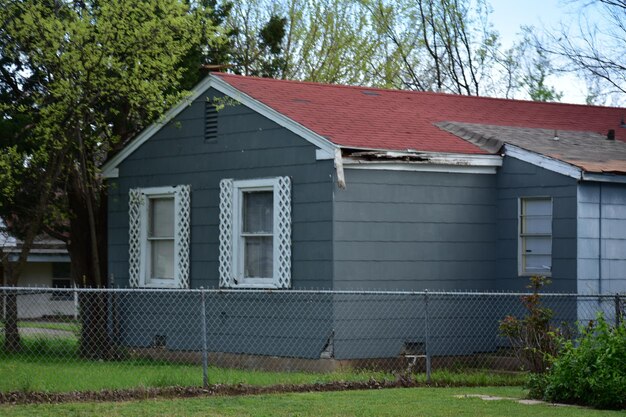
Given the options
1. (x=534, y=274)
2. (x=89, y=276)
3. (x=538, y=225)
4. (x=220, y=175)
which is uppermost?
(x=220, y=175)

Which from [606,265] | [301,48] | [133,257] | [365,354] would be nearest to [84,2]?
[133,257]

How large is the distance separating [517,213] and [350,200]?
2926 mm

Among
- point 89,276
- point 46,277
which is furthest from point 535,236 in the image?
point 46,277

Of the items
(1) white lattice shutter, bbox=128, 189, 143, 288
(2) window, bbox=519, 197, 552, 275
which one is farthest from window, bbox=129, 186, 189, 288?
(2) window, bbox=519, 197, 552, 275

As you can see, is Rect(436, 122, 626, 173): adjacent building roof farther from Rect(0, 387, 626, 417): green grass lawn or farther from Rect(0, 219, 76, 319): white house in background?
Rect(0, 219, 76, 319): white house in background

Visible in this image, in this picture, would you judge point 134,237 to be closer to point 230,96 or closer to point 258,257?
point 258,257

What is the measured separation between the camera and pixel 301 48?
109ft

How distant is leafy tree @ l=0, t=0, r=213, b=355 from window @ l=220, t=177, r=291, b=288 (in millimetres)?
1918

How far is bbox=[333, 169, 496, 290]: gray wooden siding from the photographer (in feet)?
54.1

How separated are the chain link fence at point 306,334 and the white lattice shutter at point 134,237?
1.45 ft

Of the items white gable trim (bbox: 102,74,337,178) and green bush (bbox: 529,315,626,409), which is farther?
white gable trim (bbox: 102,74,337,178)

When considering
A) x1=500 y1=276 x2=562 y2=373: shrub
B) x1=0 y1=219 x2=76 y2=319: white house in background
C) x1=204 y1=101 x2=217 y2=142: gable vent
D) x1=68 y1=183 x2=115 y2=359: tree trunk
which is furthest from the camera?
x1=0 y1=219 x2=76 y2=319: white house in background

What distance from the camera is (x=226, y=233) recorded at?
17.7 metres

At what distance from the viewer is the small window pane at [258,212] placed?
56.9 feet
